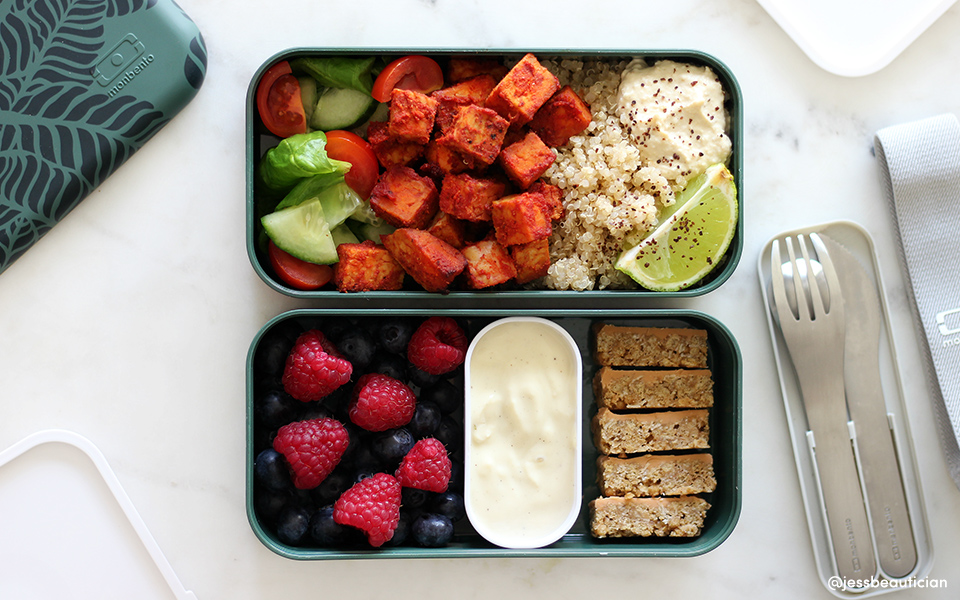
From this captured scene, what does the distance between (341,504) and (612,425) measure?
676 millimetres

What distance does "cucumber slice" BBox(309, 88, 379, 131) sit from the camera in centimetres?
157

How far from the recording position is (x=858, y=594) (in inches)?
65.6

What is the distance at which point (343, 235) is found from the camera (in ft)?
5.19

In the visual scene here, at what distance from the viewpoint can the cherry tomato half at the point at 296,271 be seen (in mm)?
1530

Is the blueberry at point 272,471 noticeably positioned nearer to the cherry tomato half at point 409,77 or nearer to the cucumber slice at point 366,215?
the cucumber slice at point 366,215

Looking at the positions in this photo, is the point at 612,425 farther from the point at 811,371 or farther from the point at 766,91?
the point at 766,91

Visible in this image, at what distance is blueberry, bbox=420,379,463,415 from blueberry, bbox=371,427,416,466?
0.10m

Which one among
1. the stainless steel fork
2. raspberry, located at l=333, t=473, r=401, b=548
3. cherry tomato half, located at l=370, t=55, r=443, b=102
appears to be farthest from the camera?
the stainless steel fork

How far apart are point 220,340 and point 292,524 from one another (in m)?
0.51

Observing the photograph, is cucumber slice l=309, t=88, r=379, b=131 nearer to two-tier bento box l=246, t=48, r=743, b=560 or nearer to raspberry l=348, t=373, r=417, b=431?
two-tier bento box l=246, t=48, r=743, b=560

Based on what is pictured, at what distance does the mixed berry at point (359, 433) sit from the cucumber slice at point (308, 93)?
52 cm

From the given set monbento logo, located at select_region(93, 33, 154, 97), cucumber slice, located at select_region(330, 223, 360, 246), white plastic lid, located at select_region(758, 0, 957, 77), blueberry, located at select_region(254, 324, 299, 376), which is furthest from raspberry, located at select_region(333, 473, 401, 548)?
white plastic lid, located at select_region(758, 0, 957, 77)

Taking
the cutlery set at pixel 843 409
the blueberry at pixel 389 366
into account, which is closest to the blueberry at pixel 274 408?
the blueberry at pixel 389 366

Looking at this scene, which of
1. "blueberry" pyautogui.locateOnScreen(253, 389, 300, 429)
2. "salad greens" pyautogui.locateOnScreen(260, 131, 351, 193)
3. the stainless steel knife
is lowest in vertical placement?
the stainless steel knife
